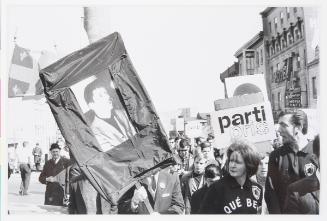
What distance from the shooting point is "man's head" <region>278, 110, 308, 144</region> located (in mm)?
4535

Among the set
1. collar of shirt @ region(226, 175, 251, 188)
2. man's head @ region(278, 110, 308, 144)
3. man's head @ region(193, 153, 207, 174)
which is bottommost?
collar of shirt @ region(226, 175, 251, 188)

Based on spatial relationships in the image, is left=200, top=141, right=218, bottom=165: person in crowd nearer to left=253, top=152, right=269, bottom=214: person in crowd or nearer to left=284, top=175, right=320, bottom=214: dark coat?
left=253, top=152, right=269, bottom=214: person in crowd

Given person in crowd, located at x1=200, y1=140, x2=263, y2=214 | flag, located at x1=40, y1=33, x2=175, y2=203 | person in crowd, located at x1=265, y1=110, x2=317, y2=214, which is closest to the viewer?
flag, located at x1=40, y1=33, x2=175, y2=203

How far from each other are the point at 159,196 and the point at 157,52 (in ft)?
4.65

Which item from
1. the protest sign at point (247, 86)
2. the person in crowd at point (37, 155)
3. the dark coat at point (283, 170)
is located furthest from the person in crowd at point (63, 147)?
the dark coat at point (283, 170)

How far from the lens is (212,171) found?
4496 mm

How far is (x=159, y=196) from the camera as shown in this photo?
14.6 ft

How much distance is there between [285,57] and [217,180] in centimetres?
139

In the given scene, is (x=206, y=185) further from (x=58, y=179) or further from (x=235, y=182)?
(x=58, y=179)

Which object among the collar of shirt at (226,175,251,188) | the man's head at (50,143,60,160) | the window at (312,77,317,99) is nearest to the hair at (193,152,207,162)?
the collar of shirt at (226,175,251,188)

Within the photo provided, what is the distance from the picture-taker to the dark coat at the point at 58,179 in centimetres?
459

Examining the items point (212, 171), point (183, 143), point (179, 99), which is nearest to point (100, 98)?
point (179, 99)

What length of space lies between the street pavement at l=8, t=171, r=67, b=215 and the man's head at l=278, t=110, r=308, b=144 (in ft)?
7.52

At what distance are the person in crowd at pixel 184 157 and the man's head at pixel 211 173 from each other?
172 millimetres
